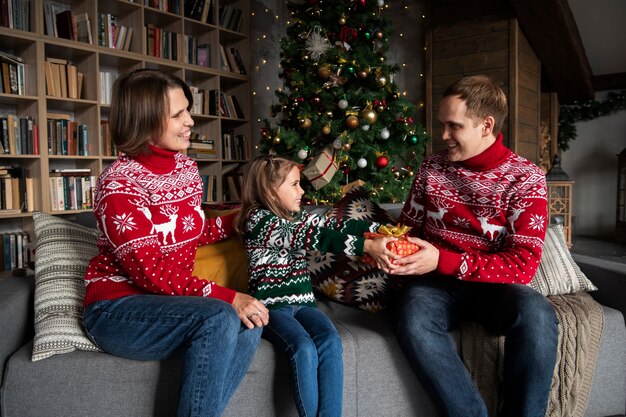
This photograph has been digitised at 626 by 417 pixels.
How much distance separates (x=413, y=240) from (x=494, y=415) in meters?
0.60

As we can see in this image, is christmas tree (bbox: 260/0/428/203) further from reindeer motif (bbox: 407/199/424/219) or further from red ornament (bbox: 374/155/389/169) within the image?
reindeer motif (bbox: 407/199/424/219)

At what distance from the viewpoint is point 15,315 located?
1.50 meters

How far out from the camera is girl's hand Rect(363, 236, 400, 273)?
1.54 metres

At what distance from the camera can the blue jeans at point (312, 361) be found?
1.35 meters

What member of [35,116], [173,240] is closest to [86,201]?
[35,116]

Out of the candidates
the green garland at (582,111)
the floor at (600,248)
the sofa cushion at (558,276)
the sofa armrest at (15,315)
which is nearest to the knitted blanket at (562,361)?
the sofa cushion at (558,276)

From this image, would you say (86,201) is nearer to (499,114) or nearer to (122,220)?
(122,220)

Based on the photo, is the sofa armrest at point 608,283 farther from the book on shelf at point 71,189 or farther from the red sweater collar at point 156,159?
the book on shelf at point 71,189

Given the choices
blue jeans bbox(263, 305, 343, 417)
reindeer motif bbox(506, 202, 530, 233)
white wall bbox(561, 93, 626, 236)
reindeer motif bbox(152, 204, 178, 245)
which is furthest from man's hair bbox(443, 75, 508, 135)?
white wall bbox(561, 93, 626, 236)

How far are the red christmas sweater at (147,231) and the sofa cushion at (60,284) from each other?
12 centimetres

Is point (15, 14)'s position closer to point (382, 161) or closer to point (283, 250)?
point (382, 161)

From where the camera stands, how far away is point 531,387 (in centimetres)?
139

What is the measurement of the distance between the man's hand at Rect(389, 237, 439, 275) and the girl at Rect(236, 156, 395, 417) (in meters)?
0.04

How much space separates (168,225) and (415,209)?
91 cm
